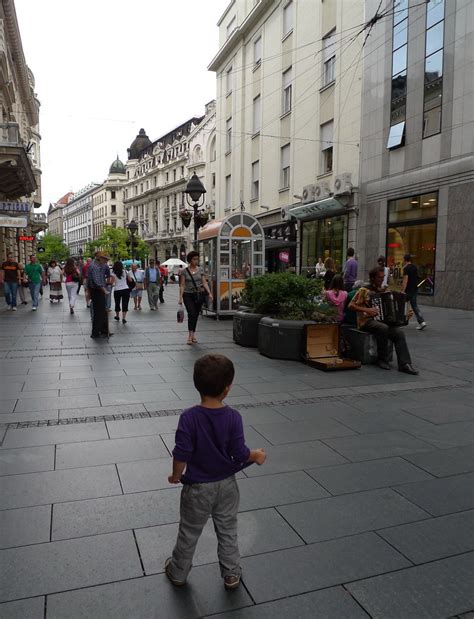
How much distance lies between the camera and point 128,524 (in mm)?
3025

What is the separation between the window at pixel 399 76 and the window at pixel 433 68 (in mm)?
1057

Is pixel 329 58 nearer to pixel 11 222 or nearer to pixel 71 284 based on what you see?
pixel 11 222

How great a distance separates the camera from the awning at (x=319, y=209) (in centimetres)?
Answer: 2070

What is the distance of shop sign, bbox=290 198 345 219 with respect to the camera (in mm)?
20750

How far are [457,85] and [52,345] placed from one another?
44.9ft

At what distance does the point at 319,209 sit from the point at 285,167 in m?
5.71

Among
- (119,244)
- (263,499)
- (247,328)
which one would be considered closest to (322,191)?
(247,328)

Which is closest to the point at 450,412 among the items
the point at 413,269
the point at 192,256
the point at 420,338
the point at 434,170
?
the point at 420,338

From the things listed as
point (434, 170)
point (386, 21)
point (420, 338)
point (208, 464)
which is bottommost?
point (420, 338)

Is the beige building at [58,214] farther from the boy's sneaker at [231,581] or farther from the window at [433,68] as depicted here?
the boy's sneaker at [231,581]

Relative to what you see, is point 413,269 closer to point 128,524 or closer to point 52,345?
point 52,345

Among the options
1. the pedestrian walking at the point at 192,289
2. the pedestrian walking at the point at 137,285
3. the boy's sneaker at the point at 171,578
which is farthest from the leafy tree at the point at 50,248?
the boy's sneaker at the point at 171,578

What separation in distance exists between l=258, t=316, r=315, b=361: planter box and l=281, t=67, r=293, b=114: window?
68.1 feet

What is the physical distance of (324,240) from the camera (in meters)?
23.5
